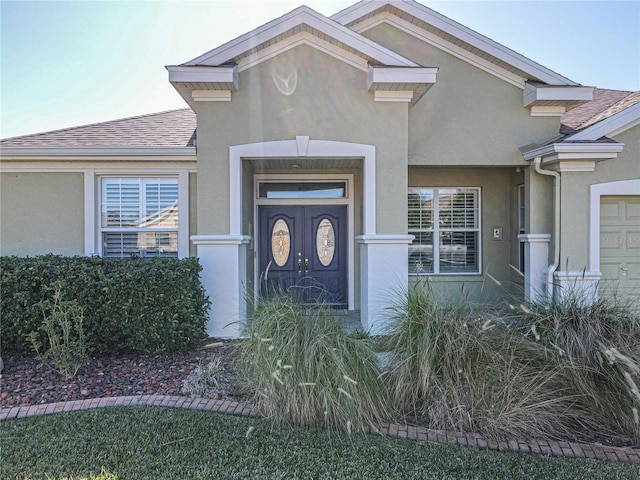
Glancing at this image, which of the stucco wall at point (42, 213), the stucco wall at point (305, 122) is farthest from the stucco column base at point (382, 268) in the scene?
the stucco wall at point (42, 213)

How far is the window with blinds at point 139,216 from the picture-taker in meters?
7.98

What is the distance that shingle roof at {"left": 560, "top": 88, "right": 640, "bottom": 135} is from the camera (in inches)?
302

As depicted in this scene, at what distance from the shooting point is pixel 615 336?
3975 mm

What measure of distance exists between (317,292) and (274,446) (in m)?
5.57

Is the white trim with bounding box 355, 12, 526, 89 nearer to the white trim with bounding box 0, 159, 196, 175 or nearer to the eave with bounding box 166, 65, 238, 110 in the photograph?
the eave with bounding box 166, 65, 238, 110

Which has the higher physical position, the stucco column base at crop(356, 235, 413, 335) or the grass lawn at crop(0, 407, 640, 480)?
the stucco column base at crop(356, 235, 413, 335)

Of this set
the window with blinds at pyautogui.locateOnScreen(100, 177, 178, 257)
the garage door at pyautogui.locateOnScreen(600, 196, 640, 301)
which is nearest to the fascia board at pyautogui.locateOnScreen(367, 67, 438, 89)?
the garage door at pyautogui.locateOnScreen(600, 196, 640, 301)

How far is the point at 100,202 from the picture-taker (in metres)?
7.93

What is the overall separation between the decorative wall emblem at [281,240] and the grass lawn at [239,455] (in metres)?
5.53

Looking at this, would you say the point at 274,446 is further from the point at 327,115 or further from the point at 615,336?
the point at 327,115

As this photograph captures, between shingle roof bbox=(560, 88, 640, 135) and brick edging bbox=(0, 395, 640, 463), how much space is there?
6.42 m

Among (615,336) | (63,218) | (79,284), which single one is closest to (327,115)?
(79,284)

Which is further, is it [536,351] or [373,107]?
[373,107]

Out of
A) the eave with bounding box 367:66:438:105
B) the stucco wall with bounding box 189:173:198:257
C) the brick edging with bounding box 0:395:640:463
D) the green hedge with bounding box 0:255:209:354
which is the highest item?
the eave with bounding box 367:66:438:105
